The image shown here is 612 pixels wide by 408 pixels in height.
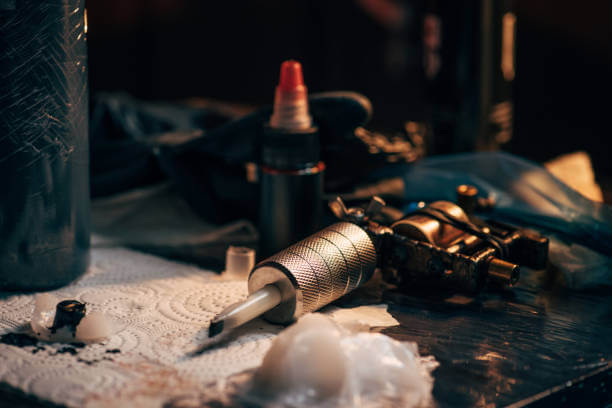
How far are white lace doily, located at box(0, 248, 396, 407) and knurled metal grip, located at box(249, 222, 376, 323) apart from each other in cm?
3

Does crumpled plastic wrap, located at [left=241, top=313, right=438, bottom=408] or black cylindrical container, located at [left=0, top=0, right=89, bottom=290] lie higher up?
black cylindrical container, located at [left=0, top=0, right=89, bottom=290]

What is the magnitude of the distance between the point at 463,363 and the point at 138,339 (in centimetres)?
26

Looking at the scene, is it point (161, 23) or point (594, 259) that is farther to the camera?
point (161, 23)

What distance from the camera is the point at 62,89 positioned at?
0.62 meters

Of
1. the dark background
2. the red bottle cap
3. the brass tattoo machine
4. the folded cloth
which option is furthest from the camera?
the dark background

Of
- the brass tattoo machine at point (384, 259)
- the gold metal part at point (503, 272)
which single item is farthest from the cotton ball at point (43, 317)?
the gold metal part at point (503, 272)

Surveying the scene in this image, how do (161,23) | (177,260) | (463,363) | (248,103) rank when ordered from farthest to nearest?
(248,103), (161,23), (177,260), (463,363)

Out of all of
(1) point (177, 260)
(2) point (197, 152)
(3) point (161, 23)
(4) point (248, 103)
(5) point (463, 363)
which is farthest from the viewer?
(4) point (248, 103)

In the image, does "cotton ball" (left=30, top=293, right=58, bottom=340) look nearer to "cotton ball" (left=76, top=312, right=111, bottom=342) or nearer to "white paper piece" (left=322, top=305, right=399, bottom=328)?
"cotton ball" (left=76, top=312, right=111, bottom=342)

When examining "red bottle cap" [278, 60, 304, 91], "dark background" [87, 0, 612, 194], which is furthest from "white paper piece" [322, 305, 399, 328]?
"dark background" [87, 0, 612, 194]

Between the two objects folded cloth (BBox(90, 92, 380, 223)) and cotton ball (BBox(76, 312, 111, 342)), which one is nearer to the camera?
cotton ball (BBox(76, 312, 111, 342))

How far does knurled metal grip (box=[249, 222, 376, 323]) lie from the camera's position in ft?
1.86

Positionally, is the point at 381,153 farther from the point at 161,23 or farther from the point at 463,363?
the point at 161,23

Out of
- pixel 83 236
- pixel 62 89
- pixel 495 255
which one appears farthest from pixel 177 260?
pixel 495 255
